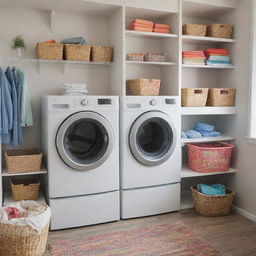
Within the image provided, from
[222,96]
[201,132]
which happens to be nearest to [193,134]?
[201,132]

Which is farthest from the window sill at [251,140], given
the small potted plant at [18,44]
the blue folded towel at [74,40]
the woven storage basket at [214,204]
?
the small potted plant at [18,44]

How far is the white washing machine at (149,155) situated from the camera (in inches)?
124

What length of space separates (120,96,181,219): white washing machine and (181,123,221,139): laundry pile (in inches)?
9.3

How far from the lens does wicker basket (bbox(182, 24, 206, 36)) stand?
3.49 m

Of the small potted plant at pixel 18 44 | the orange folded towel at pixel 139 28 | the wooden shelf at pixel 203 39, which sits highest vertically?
the orange folded towel at pixel 139 28

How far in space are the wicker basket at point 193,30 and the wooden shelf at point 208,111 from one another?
2.71ft

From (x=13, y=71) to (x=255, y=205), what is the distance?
108 inches

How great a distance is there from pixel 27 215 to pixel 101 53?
179 centimetres

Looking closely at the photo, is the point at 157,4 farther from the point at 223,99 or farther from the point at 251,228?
the point at 251,228

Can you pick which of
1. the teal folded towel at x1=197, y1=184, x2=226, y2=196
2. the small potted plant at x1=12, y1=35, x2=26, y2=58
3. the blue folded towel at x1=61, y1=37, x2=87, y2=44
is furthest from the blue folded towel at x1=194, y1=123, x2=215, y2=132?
the small potted plant at x1=12, y1=35, x2=26, y2=58

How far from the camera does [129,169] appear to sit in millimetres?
3191

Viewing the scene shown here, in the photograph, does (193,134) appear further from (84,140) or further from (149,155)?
(84,140)

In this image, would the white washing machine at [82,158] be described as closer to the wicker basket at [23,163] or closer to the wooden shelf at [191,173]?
the wicker basket at [23,163]

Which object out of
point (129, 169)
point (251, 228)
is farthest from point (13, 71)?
point (251, 228)
